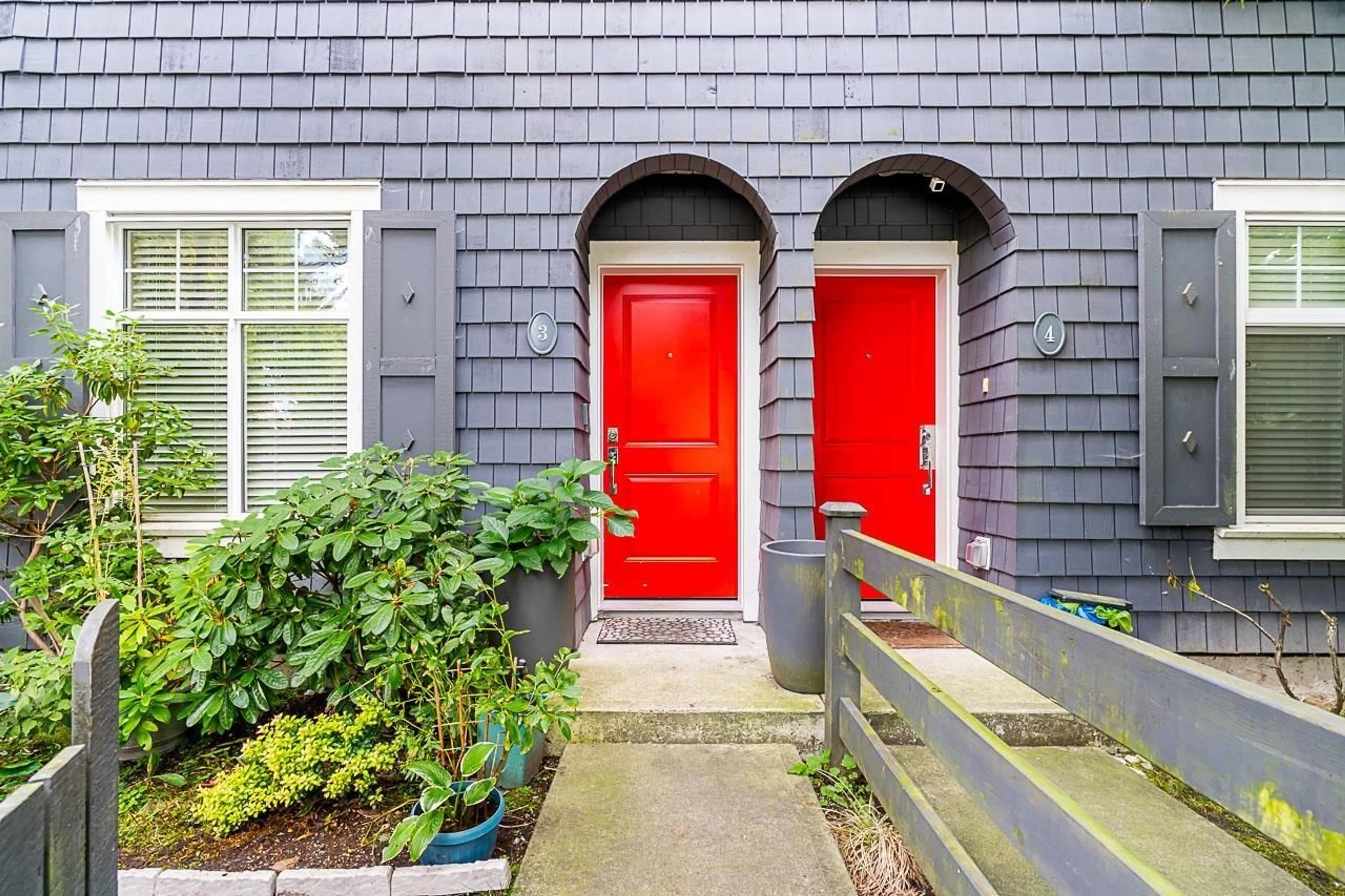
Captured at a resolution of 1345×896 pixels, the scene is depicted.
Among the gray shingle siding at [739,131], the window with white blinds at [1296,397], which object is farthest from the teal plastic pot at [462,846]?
the window with white blinds at [1296,397]

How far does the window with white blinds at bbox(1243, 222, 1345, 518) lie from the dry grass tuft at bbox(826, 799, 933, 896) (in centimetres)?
229

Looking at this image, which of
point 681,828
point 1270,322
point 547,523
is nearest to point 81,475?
point 547,523

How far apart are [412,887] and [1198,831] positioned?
2255 mm

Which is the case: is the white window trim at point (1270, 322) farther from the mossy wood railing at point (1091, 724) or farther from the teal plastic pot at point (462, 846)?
the teal plastic pot at point (462, 846)

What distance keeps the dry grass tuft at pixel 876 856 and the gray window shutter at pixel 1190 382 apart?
187cm

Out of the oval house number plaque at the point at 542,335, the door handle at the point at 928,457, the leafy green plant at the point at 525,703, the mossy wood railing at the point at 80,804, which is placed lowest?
the leafy green plant at the point at 525,703

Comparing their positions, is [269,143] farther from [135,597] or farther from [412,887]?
[412,887]

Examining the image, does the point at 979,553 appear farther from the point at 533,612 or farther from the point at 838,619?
the point at 533,612

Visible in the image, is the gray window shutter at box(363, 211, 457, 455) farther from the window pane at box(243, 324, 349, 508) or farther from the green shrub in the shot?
the green shrub

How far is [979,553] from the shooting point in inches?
113

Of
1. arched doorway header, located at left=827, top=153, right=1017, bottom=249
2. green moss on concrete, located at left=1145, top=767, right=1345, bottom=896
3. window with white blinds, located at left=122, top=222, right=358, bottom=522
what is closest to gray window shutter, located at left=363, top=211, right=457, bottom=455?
window with white blinds, located at left=122, top=222, right=358, bottom=522

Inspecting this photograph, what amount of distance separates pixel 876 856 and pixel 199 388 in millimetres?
3202

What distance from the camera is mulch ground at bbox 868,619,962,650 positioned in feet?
9.00

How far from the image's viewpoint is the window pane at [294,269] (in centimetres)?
269
